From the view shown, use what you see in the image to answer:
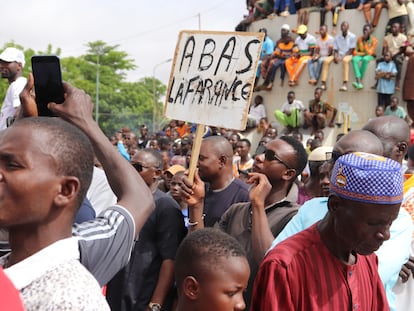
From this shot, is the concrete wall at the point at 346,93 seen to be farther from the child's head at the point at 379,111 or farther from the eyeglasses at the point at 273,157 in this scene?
the eyeglasses at the point at 273,157

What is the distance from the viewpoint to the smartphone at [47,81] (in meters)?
2.44

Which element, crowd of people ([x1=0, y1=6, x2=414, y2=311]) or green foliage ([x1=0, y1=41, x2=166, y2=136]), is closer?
crowd of people ([x1=0, y1=6, x2=414, y2=311])

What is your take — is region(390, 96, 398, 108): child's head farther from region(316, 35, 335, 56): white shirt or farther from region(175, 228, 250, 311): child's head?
region(175, 228, 250, 311): child's head

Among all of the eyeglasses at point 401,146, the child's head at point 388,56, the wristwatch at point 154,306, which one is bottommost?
the wristwatch at point 154,306

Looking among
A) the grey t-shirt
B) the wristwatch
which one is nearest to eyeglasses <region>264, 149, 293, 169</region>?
the wristwatch

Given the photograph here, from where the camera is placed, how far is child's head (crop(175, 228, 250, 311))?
276cm

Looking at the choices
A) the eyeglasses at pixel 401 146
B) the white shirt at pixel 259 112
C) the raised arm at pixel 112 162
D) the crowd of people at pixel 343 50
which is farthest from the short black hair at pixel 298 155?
the white shirt at pixel 259 112

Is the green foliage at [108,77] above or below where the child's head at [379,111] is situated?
below

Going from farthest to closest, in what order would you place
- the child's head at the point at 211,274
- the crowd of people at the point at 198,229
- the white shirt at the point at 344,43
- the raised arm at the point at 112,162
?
the white shirt at the point at 344,43, the child's head at the point at 211,274, the raised arm at the point at 112,162, the crowd of people at the point at 198,229

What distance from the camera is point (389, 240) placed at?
3.01 metres

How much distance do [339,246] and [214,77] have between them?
5.96 feet

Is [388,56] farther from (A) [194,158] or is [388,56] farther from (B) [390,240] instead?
(B) [390,240]

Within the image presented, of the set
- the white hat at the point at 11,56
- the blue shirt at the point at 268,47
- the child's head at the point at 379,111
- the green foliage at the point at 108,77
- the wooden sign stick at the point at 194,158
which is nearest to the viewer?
the wooden sign stick at the point at 194,158

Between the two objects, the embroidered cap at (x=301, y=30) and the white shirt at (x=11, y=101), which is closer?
the white shirt at (x=11, y=101)
